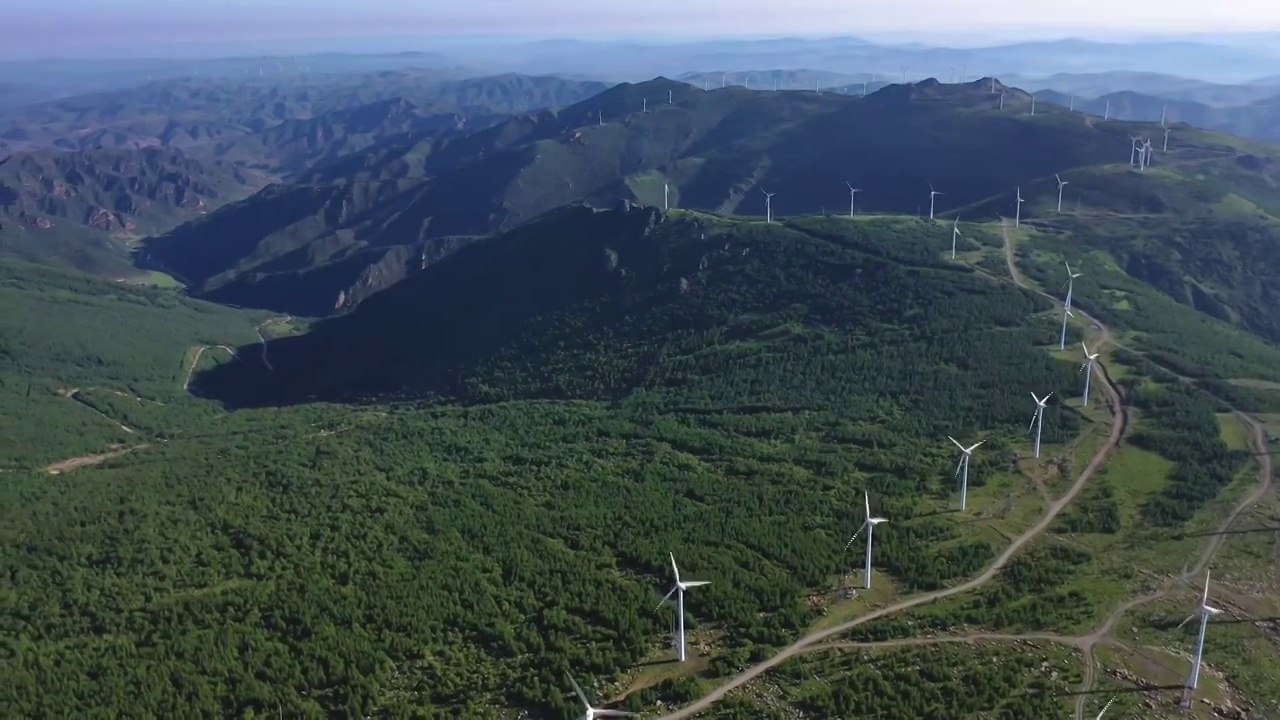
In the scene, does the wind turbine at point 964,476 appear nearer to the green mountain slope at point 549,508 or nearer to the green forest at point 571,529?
the green forest at point 571,529

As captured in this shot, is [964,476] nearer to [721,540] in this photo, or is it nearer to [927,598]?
Answer: [927,598]

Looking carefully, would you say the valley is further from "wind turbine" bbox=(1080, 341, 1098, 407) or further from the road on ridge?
"wind turbine" bbox=(1080, 341, 1098, 407)

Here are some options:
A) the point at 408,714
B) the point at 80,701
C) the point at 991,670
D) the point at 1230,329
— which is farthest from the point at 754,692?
the point at 1230,329

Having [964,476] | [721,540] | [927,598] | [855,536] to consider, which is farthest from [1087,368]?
[721,540]

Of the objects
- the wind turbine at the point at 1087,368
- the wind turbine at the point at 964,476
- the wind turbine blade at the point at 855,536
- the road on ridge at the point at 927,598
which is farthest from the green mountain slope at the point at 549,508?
the wind turbine at the point at 964,476

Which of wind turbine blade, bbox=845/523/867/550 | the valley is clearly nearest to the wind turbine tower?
the valley

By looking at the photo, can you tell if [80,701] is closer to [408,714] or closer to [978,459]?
[408,714]

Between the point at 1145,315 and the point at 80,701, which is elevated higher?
the point at 1145,315

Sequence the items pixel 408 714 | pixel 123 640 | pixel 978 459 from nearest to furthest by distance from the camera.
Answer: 1. pixel 408 714
2. pixel 123 640
3. pixel 978 459
